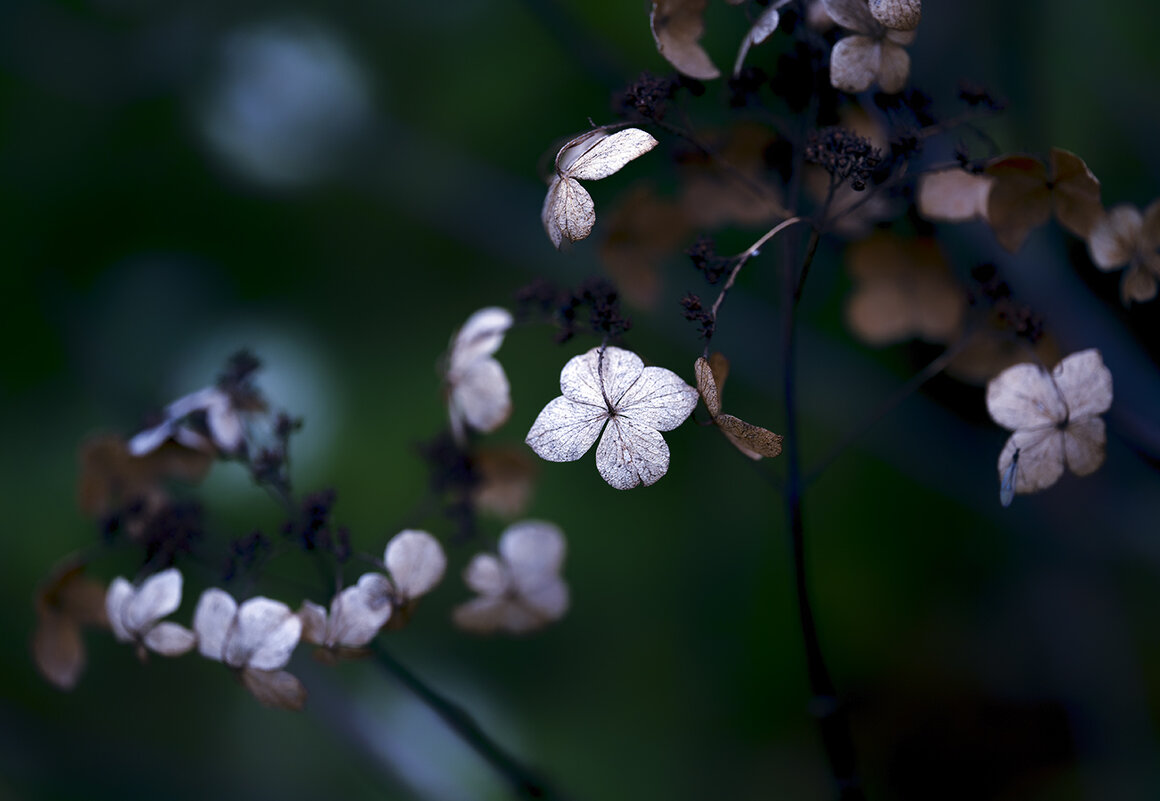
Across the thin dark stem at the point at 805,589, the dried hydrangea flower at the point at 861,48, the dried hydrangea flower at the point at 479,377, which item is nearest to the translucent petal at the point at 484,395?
the dried hydrangea flower at the point at 479,377

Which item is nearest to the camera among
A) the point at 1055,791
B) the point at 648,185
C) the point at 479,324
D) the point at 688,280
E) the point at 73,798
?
the point at 479,324

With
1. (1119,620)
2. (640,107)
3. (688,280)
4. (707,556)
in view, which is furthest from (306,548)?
(1119,620)

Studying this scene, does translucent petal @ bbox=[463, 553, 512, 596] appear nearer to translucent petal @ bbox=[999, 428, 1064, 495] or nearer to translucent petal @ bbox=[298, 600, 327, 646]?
translucent petal @ bbox=[298, 600, 327, 646]

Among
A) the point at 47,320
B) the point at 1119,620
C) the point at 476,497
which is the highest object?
the point at 476,497

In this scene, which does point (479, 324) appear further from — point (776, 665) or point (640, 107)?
point (776, 665)

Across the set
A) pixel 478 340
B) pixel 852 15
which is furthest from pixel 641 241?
pixel 852 15
